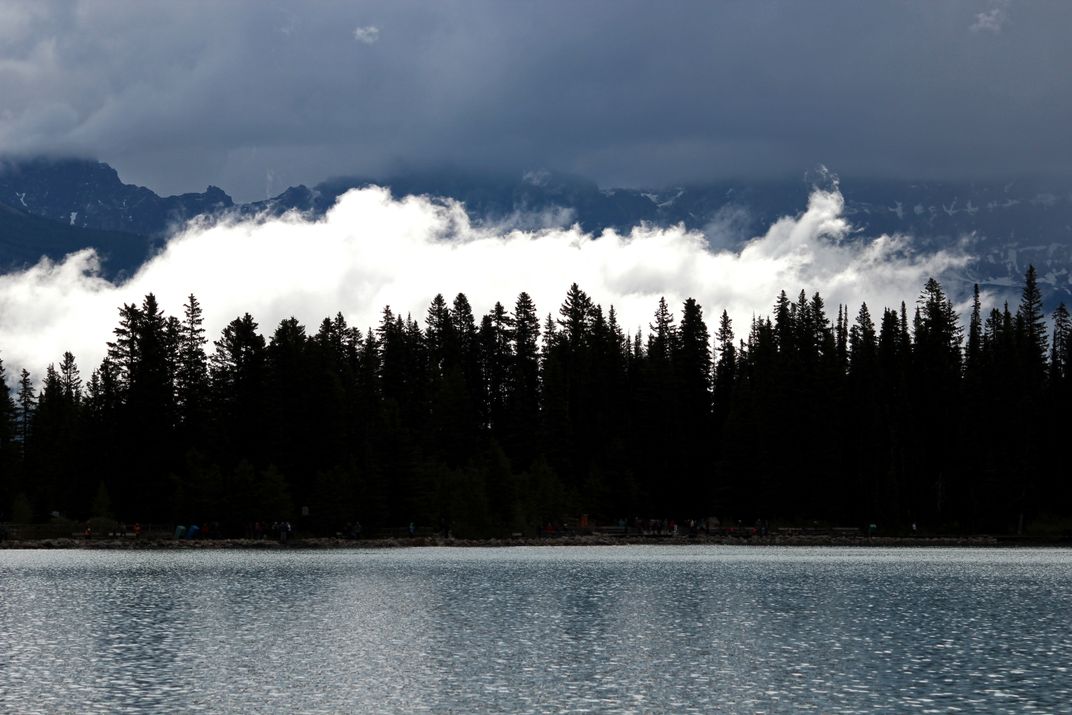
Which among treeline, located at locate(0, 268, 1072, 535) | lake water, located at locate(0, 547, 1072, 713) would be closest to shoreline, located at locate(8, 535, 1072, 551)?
treeline, located at locate(0, 268, 1072, 535)

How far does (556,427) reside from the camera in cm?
16925

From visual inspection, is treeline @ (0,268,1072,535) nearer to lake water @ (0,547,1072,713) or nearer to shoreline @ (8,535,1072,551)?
shoreline @ (8,535,1072,551)

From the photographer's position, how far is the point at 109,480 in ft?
489

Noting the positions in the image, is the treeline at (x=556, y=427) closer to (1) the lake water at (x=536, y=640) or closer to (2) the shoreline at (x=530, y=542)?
(2) the shoreline at (x=530, y=542)

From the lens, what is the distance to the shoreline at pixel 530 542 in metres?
129

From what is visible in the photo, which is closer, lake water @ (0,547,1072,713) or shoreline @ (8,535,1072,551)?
lake water @ (0,547,1072,713)

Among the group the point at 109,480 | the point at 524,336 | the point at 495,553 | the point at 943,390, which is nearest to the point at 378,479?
the point at 495,553

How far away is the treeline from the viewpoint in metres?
141

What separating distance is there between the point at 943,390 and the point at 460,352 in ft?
216

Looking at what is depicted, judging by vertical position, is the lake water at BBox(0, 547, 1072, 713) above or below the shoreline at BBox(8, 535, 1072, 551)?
below

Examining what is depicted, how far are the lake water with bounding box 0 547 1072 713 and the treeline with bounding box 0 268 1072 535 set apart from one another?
47.2m

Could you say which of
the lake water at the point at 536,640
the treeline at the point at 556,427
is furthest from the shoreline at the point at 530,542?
the lake water at the point at 536,640

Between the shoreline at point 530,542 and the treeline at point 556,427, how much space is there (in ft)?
12.3

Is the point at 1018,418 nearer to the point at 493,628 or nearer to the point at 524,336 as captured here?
the point at 524,336
